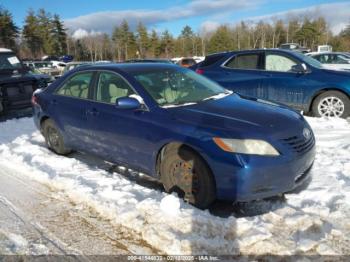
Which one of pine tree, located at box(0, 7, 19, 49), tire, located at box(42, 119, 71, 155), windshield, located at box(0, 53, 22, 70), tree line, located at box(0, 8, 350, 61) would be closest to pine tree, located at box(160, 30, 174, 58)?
tree line, located at box(0, 8, 350, 61)

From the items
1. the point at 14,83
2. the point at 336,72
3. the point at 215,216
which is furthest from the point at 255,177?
the point at 14,83

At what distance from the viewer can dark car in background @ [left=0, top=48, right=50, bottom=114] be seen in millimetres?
9719

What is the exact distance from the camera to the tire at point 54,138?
587 cm

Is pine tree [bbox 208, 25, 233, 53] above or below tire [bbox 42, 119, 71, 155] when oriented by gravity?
above

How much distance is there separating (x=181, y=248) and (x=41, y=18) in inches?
2844

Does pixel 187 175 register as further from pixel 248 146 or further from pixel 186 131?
pixel 248 146

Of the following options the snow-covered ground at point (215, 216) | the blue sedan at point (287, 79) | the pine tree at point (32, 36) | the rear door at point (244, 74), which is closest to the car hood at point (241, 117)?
the snow-covered ground at point (215, 216)

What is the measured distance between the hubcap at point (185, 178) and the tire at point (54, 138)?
8.34 feet

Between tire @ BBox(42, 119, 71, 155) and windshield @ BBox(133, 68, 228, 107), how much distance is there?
6.36 ft

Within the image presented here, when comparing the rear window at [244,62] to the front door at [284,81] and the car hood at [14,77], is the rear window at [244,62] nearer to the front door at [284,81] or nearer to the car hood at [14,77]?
→ the front door at [284,81]

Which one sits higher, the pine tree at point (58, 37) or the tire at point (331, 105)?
the pine tree at point (58, 37)

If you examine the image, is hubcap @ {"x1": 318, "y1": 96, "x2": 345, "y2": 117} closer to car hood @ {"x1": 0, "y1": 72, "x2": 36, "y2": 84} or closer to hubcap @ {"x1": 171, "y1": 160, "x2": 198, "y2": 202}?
hubcap @ {"x1": 171, "y1": 160, "x2": 198, "y2": 202}

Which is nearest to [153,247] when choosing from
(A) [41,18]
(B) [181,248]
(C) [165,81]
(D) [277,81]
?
(B) [181,248]

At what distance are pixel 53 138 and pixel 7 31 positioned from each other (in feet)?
192
